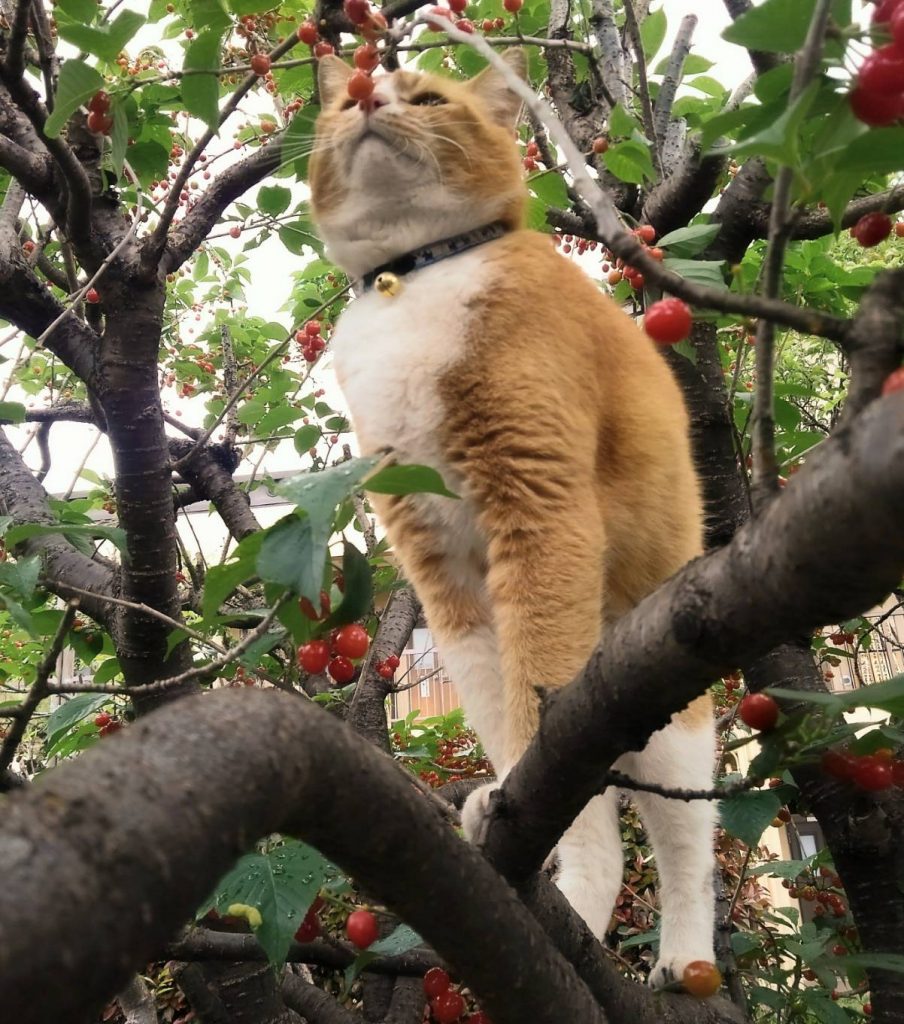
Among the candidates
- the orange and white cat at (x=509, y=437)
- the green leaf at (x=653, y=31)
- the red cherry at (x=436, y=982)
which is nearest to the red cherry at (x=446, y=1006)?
the red cherry at (x=436, y=982)

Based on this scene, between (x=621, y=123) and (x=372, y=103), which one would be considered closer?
(x=621, y=123)

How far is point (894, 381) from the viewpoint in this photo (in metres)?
0.59

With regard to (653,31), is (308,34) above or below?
below

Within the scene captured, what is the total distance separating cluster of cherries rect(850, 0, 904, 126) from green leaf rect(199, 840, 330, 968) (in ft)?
4.10

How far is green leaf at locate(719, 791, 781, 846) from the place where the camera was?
1.42m

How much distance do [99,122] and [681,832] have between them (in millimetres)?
1918

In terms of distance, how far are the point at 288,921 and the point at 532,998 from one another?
47 centimetres

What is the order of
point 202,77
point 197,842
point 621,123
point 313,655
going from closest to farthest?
1. point 197,842
2. point 313,655
3. point 202,77
4. point 621,123

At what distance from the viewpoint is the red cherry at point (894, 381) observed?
579 mm

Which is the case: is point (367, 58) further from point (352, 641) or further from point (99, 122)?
point (352, 641)

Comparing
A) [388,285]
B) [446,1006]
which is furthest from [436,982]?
[388,285]

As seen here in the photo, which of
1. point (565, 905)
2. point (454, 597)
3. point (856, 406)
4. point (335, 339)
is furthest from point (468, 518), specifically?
point (856, 406)

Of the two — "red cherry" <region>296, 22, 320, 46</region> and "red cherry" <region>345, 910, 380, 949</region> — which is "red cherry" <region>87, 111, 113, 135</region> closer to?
"red cherry" <region>296, 22, 320, 46</region>

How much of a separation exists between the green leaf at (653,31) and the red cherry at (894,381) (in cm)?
210
